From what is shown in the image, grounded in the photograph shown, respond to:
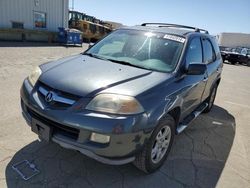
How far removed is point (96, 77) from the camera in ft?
9.39

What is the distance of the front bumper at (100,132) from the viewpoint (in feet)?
7.98

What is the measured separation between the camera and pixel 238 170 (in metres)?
3.50

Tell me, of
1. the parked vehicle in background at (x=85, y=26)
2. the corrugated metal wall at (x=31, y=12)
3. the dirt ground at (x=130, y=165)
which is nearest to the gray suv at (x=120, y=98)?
the dirt ground at (x=130, y=165)

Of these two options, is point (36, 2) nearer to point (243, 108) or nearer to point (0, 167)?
point (243, 108)

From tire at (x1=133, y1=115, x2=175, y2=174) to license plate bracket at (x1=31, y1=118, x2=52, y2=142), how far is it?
1.00 meters

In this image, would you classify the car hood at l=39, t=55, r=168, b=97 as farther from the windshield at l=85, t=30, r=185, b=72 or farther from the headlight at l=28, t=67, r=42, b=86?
the windshield at l=85, t=30, r=185, b=72

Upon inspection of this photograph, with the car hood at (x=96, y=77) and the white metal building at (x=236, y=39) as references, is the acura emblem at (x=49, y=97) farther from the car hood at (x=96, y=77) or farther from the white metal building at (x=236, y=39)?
the white metal building at (x=236, y=39)

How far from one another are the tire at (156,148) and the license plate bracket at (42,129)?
1.00m

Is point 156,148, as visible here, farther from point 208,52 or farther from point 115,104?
point 208,52

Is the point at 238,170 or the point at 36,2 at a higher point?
the point at 36,2

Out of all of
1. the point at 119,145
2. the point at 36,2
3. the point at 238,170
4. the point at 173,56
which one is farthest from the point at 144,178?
the point at 36,2

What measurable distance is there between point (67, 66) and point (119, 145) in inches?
52.7

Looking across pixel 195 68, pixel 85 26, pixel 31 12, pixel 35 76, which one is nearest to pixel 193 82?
pixel 195 68

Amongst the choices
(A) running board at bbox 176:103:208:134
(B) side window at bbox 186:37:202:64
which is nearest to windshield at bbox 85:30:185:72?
(B) side window at bbox 186:37:202:64
